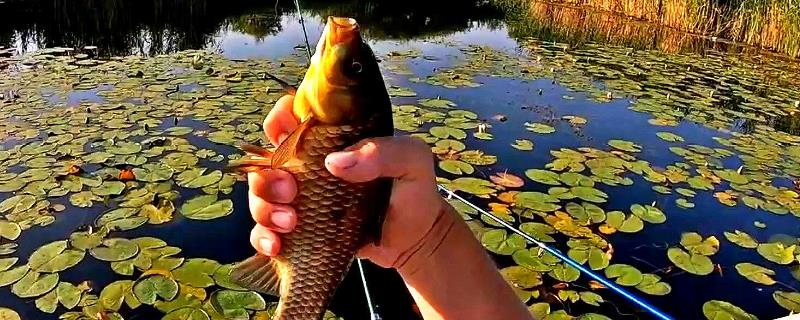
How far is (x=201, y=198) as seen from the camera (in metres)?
4.31

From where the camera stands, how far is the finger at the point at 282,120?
1.27m

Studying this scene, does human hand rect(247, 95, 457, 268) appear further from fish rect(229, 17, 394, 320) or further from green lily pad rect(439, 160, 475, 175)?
green lily pad rect(439, 160, 475, 175)

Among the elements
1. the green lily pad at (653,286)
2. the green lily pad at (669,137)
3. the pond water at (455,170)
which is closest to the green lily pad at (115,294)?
the pond water at (455,170)

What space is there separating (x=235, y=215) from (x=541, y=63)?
6.70 m

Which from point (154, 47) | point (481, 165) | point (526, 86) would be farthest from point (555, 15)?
point (481, 165)

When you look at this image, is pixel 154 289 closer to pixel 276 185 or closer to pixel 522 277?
pixel 522 277

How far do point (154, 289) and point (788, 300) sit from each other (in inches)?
139

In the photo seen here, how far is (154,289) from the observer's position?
3299 millimetres

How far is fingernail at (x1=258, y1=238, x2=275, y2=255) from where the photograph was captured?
1.28 metres

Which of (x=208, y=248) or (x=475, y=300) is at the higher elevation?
(x=475, y=300)

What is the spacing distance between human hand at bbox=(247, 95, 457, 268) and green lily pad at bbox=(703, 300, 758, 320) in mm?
2715

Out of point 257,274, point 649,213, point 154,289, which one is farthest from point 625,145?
point 257,274

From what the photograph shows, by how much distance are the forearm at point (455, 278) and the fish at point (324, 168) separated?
339 mm

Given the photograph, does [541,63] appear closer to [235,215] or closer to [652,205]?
[652,205]
